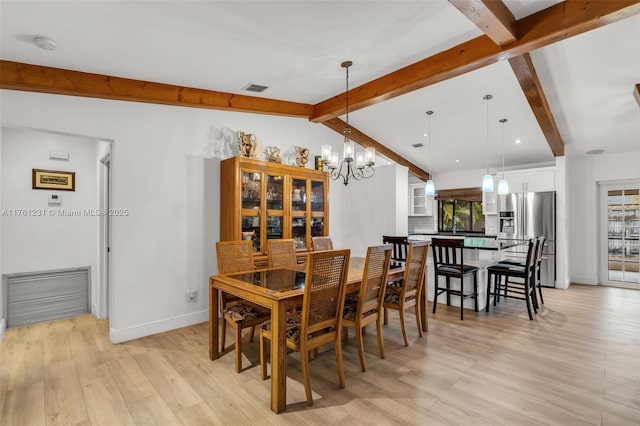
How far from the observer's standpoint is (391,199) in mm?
5512

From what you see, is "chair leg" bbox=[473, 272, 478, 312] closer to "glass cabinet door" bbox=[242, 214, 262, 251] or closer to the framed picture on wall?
"glass cabinet door" bbox=[242, 214, 262, 251]

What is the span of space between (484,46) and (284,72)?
196 centimetres

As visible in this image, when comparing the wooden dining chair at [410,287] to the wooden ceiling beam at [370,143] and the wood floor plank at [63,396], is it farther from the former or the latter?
the wooden ceiling beam at [370,143]

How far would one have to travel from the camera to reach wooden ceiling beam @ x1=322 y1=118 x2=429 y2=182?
5.50 m

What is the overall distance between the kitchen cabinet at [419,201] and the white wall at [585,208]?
8.84 ft

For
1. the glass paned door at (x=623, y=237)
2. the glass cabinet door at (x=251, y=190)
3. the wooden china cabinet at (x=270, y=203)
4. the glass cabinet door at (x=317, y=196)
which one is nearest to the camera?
the wooden china cabinet at (x=270, y=203)

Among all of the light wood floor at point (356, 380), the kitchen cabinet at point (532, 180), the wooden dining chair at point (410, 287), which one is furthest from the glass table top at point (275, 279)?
the kitchen cabinet at point (532, 180)

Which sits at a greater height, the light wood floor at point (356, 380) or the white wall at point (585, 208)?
the white wall at point (585, 208)

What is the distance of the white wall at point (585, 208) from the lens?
5.82 m

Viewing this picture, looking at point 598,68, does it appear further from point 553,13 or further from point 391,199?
point 391,199

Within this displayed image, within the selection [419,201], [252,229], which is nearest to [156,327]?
[252,229]

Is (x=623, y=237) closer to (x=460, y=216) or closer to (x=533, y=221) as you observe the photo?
(x=533, y=221)

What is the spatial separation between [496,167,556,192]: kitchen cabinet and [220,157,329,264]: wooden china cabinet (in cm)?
372

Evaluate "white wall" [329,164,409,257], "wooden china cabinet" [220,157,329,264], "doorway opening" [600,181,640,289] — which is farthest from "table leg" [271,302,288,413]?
"doorway opening" [600,181,640,289]
